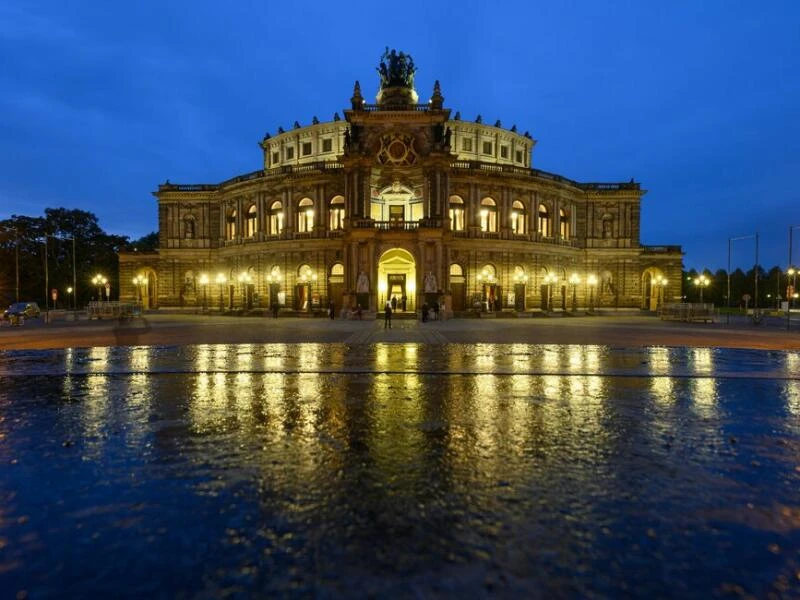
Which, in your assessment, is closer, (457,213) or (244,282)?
(457,213)

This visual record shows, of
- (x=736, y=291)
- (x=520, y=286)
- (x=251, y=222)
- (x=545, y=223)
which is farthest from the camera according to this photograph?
(x=736, y=291)

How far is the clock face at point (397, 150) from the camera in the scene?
143ft

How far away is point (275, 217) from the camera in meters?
51.3

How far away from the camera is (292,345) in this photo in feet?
70.3

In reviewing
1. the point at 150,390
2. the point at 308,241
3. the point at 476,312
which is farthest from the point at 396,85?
the point at 150,390

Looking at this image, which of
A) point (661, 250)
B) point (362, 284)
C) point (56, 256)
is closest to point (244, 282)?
point (362, 284)

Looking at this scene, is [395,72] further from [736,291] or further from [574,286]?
[736,291]

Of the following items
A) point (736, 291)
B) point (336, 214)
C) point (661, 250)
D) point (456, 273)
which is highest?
point (336, 214)

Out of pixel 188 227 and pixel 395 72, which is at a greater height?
pixel 395 72

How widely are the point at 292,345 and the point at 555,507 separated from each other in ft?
58.0

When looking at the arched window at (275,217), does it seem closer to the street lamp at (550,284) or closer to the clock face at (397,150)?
the clock face at (397,150)

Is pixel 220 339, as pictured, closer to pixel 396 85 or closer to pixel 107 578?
pixel 107 578

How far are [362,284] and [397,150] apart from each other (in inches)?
521

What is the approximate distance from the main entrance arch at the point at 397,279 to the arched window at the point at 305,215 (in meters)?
8.97
